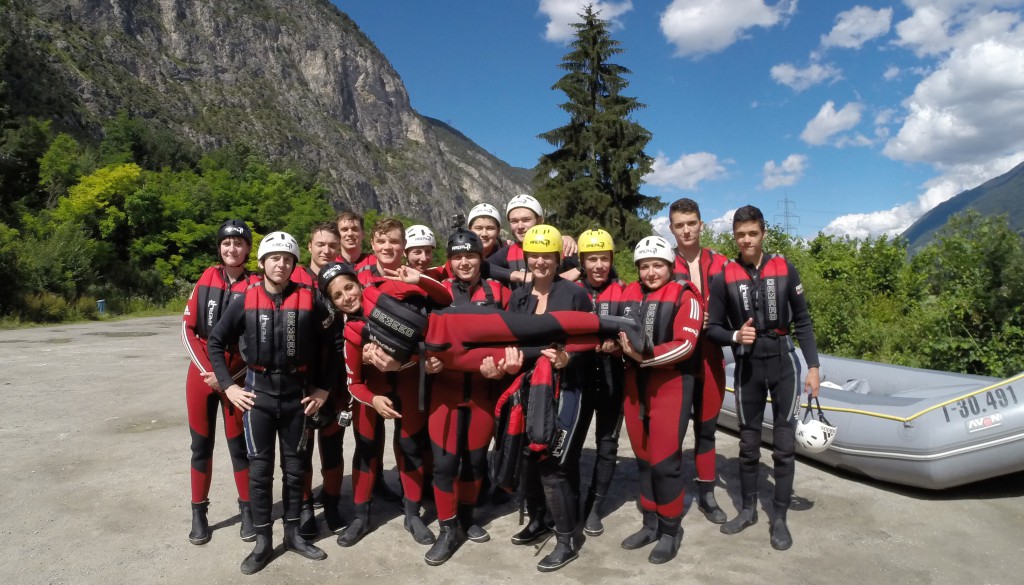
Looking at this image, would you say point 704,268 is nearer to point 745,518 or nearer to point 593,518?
point 745,518

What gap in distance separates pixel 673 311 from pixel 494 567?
2.20m

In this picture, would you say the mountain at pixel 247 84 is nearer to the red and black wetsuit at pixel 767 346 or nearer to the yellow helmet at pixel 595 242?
the yellow helmet at pixel 595 242

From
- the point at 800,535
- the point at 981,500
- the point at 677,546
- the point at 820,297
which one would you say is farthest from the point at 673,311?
the point at 820,297

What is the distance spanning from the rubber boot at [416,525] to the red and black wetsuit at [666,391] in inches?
68.8

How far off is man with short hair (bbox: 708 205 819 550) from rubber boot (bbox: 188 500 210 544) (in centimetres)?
403

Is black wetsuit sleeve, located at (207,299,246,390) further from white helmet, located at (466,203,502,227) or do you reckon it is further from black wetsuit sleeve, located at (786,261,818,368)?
→ black wetsuit sleeve, located at (786,261,818,368)

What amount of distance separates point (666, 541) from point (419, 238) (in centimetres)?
293

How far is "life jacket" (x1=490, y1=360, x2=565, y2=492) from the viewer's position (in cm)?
385

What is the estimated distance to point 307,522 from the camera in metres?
4.63

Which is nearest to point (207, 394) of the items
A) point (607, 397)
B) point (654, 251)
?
point (607, 397)

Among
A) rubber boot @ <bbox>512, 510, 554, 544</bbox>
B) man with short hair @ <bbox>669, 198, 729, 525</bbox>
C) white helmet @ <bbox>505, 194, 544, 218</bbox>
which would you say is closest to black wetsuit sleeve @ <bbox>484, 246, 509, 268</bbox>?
white helmet @ <bbox>505, 194, 544, 218</bbox>

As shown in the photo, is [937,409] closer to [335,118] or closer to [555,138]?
[555,138]

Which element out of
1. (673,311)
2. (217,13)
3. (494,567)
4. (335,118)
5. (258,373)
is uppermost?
(217,13)

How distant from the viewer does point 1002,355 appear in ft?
25.5
